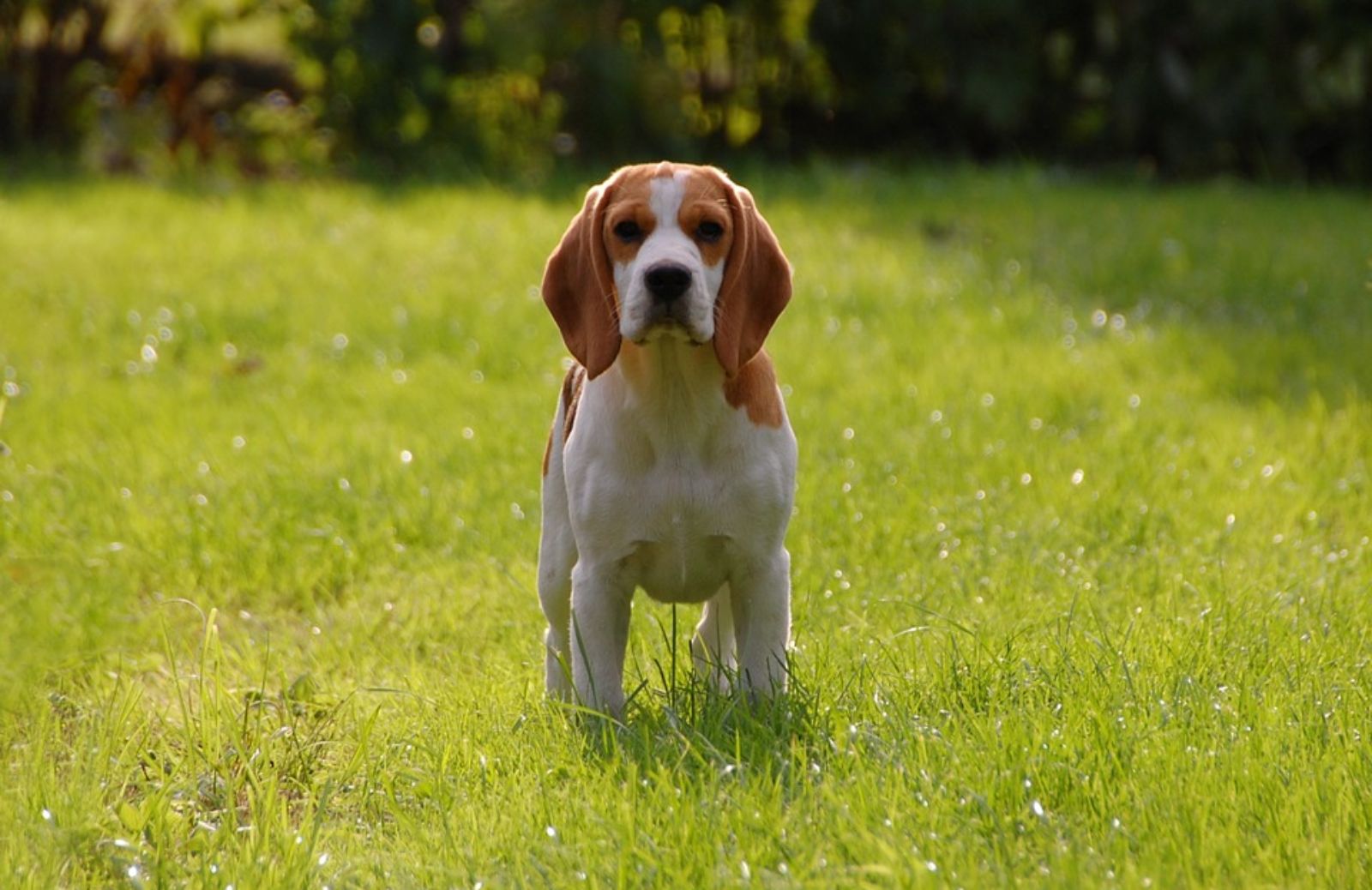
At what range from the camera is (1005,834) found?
3.27 meters

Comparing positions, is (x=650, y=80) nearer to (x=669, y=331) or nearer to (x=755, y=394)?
(x=755, y=394)

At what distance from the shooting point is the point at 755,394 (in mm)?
4023

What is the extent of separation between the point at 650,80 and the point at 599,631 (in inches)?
331

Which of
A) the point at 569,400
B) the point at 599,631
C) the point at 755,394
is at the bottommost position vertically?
the point at 599,631

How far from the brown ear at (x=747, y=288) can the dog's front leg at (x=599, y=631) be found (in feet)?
1.89

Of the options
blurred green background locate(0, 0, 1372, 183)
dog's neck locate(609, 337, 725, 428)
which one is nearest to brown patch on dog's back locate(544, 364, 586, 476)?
dog's neck locate(609, 337, 725, 428)

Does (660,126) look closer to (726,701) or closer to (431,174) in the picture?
(431,174)

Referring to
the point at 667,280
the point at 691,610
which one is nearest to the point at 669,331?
the point at 667,280

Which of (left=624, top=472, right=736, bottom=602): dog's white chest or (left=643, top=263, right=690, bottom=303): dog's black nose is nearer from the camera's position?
(left=643, top=263, right=690, bottom=303): dog's black nose

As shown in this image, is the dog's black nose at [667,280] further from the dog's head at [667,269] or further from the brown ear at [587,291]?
the brown ear at [587,291]

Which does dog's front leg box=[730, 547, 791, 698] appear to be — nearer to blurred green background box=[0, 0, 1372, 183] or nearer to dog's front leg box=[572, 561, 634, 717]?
dog's front leg box=[572, 561, 634, 717]

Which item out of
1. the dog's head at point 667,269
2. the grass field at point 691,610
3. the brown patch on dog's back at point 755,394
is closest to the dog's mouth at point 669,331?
the dog's head at point 667,269

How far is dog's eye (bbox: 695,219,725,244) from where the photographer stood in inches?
152

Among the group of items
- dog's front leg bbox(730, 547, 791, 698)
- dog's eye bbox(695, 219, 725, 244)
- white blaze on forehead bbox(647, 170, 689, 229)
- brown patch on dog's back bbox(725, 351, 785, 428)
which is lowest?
A: dog's front leg bbox(730, 547, 791, 698)
